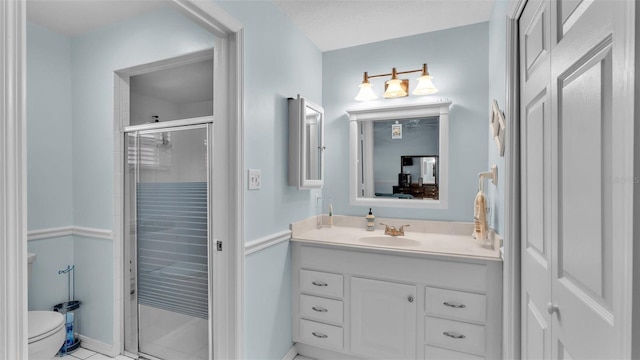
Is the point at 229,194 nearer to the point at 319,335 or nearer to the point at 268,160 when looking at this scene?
the point at 268,160

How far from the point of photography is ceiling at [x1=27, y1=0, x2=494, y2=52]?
76.6 inches

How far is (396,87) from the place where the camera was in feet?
7.61

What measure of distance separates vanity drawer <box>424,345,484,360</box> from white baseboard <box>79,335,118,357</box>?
210cm

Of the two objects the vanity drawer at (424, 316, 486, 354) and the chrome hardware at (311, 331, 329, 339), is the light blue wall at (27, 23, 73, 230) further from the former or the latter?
the vanity drawer at (424, 316, 486, 354)

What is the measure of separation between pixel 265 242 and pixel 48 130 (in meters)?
1.81

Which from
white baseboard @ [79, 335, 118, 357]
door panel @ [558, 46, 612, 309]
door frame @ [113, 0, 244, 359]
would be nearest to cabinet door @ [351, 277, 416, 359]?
door frame @ [113, 0, 244, 359]

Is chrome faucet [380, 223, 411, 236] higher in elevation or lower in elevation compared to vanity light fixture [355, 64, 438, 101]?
lower

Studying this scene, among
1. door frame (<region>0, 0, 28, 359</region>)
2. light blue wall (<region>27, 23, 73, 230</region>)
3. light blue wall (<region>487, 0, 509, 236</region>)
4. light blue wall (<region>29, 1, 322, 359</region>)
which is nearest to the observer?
door frame (<region>0, 0, 28, 359</region>)

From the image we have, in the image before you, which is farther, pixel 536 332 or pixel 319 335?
pixel 319 335

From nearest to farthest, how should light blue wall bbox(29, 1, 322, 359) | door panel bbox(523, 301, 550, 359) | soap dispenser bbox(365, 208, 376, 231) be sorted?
door panel bbox(523, 301, 550, 359) < light blue wall bbox(29, 1, 322, 359) < soap dispenser bbox(365, 208, 376, 231)

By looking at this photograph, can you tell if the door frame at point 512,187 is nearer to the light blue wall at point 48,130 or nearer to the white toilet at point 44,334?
the white toilet at point 44,334

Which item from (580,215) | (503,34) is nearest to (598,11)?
(580,215)

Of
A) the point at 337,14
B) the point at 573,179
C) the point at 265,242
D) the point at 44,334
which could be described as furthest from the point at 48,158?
the point at 573,179

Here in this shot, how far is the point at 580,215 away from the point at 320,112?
186 centimetres
